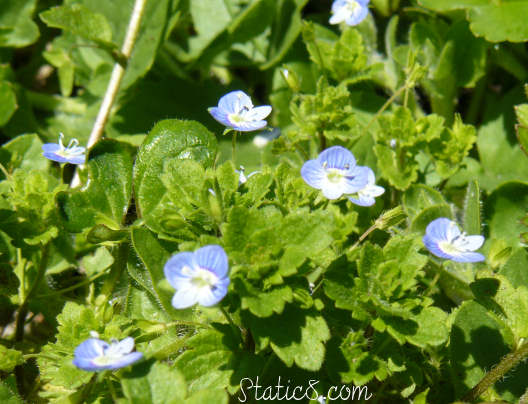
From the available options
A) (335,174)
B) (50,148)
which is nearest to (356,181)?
(335,174)

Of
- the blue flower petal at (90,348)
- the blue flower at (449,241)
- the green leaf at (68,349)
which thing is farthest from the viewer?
the blue flower at (449,241)

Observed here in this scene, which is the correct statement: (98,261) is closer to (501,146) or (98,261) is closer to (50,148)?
(50,148)

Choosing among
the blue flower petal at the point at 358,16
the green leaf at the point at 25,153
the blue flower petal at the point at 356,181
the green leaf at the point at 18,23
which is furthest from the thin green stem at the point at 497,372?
the green leaf at the point at 18,23

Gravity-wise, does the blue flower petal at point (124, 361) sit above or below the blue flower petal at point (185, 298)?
below

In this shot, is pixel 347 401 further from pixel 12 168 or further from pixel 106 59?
pixel 106 59

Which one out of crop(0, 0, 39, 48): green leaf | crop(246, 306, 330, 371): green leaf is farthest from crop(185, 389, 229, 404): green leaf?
crop(0, 0, 39, 48): green leaf

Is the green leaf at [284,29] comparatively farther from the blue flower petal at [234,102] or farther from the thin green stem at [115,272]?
the thin green stem at [115,272]

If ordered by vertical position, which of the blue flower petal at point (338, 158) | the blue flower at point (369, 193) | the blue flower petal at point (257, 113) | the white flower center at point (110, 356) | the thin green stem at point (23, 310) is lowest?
the thin green stem at point (23, 310)

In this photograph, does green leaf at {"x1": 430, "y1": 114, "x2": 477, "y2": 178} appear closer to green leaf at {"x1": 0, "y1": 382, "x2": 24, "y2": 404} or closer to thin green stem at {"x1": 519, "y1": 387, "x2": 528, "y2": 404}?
thin green stem at {"x1": 519, "y1": 387, "x2": 528, "y2": 404}
